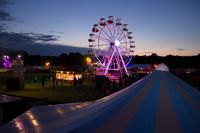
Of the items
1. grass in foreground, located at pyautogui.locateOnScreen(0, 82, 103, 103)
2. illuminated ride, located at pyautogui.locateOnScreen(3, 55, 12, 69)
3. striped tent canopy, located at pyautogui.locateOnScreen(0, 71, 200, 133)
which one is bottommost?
grass in foreground, located at pyautogui.locateOnScreen(0, 82, 103, 103)

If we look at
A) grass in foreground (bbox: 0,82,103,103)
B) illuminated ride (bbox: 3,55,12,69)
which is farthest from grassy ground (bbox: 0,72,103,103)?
illuminated ride (bbox: 3,55,12,69)

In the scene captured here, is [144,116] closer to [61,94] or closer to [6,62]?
[61,94]

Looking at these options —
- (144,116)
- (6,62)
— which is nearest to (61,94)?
(144,116)

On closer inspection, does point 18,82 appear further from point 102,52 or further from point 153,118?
point 153,118

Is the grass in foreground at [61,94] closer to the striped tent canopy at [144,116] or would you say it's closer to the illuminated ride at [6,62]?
the striped tent canopy at [144,116]

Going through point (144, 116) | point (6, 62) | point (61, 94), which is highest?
point (6, 62)

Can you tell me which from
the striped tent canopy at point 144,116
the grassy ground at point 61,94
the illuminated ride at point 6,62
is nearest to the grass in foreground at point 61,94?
the grassy ground at point 61,94

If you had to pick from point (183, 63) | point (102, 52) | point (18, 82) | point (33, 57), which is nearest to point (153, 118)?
point (18, 82)

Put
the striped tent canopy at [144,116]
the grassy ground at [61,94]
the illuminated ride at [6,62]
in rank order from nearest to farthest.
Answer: the striped tent canopy at [144,116], the grassy ground at [61,94], the illuminated ride at [6,62]

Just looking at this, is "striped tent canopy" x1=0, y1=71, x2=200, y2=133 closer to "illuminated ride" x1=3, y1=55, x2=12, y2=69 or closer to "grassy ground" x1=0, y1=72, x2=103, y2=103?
"grassy ground" x1=0, y1=72, x2=103, y2=103

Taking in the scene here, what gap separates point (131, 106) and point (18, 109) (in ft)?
27.5

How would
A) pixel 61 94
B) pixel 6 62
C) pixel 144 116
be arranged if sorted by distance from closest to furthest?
pixel 144 116 < pixel 61 94 < pixel 6 62

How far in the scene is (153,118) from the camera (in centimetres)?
310

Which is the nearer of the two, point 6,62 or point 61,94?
point 61,94
